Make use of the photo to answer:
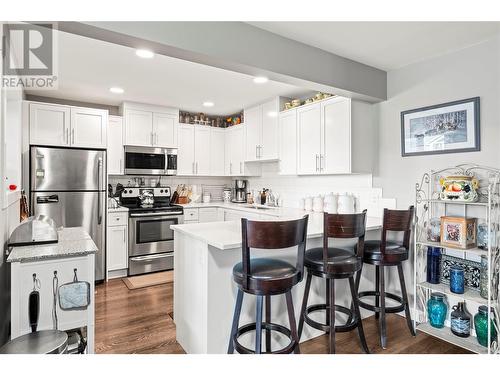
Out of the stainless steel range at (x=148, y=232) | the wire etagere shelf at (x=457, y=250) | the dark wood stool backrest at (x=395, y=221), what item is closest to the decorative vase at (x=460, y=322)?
the wire etagere shelf at (x=457, y=250)

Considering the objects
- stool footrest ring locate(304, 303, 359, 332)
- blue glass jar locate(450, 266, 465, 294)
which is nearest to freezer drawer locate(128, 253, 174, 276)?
stool footrest ring locate(304, 303, 359, 332)

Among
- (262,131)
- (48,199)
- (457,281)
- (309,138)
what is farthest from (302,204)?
(48,199)

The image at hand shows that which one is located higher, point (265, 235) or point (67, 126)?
point (67, 126)

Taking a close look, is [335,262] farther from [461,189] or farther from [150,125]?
[150,125]

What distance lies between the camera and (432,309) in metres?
2.46

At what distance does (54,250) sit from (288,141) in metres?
2.84

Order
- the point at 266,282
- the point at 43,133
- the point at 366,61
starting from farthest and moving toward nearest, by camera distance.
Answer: the point at 43,133 → the point at 366,61 → the point at 266,282

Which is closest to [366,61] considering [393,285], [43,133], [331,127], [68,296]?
[331,127]

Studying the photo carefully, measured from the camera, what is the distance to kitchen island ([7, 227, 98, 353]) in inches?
64.0

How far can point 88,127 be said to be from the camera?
3.73 meters

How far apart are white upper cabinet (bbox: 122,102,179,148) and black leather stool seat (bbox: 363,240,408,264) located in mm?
3250

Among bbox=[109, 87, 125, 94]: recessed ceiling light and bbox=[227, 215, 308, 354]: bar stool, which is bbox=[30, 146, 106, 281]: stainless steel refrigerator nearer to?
bbox=[109, 87, 125, 94]: recessed ceiling light
